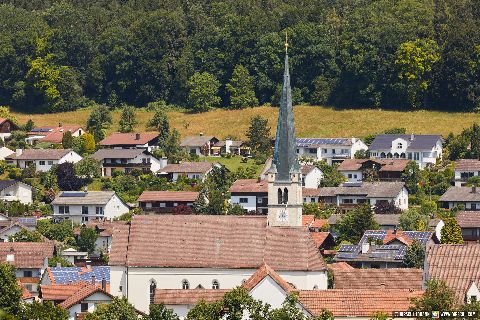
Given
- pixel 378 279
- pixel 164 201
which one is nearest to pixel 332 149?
pixel 164 201

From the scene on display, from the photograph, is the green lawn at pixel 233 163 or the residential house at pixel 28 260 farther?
the green lawn at pixel 233 163

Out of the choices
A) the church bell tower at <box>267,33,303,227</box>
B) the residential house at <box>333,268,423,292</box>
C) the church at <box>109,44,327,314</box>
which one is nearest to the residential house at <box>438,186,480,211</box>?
the church bell tower at <box>267,33,303,227</box>

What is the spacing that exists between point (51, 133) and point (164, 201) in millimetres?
20172

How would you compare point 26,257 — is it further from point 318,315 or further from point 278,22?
point 278,22

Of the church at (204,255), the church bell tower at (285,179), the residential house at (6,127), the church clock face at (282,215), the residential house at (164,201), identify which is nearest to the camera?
the church at (204,255)

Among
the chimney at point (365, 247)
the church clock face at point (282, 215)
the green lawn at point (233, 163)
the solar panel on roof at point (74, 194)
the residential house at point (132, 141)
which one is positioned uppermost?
the residential house at point (132, 141)

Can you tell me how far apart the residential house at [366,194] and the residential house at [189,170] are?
6.91 meters

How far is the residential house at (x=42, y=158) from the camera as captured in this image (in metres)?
98.7

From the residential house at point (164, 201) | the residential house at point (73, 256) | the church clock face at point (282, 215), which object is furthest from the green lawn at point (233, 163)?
the church clock face at point (282, 215)

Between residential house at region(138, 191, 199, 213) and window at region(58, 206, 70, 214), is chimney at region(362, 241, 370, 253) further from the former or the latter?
window at region(58, 206, 70, 214)

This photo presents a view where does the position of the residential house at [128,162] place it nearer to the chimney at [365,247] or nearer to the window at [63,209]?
the window at [63,209]

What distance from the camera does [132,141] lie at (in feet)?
340

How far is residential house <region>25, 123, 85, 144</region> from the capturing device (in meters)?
106

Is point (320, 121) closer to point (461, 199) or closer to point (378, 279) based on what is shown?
point (461, 199)
